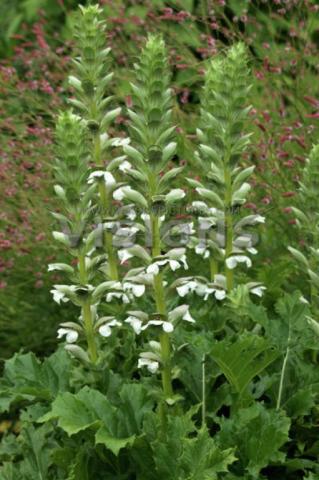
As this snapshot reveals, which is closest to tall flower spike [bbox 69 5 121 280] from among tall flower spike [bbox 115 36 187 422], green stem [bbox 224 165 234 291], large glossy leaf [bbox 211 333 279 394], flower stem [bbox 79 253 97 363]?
flower stem [bbox 79 253 97 363]

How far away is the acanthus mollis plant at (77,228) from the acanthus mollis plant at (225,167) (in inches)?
17.0

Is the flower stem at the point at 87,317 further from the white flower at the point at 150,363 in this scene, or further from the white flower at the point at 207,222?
the white flower at the point at 207,222

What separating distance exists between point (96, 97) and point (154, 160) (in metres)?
0.62

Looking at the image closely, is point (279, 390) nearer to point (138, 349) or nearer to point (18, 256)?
point (138, 349)

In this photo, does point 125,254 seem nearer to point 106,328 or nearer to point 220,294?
point 106,328

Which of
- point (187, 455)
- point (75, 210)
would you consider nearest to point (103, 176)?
point (75, 210)

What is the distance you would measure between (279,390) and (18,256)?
2.39 metres

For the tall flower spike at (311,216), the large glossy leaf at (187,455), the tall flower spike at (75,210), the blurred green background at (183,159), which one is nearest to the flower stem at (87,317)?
the tall flower spike at (75,210)

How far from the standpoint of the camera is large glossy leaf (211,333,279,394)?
287 cm

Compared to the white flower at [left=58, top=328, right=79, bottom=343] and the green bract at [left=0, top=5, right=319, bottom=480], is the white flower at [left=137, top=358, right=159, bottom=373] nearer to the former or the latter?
the green bract at [left=0, top=5, right=319, bottom=480]

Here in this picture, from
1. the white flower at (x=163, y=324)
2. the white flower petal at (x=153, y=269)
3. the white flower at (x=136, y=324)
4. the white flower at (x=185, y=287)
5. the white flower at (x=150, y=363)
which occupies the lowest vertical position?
the white flower at (x=150, y=363)

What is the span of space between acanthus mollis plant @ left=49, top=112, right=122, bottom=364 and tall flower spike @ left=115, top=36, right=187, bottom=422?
181 mm

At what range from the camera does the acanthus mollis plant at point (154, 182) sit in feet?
9.35

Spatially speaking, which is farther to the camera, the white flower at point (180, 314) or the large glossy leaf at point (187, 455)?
the white flower at point (180, 314)
